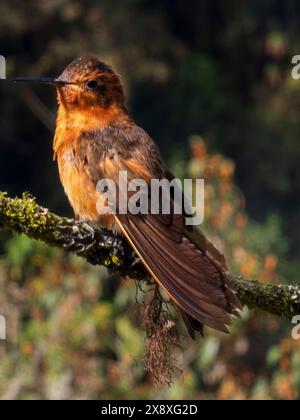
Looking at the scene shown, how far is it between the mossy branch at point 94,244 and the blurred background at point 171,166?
0.45 metres

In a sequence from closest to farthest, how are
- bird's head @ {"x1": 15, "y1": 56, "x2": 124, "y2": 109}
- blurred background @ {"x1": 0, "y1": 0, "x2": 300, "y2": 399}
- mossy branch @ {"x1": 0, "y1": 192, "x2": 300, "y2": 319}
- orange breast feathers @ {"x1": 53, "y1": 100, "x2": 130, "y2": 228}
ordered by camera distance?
1. mossy branch @ {"x1": 0, "y1": 192, "x2": 300, "y2": 319}
2. orange breast feathers @ {"x1": 53, "y1": 100, "x2": 130, "y2": 228}
3. bird's head @ {"x1": 15, "y1": 56, "x2": 124, "y2": 109}
4. blurred background @ {"x1": 0, "y1": 0, "x2": 300, "y2": 399}

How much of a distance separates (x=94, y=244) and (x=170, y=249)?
342mm

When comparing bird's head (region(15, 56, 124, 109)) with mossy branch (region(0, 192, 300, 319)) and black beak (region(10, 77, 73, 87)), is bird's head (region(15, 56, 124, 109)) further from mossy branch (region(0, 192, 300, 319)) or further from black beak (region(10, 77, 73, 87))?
mossy branch (region(0, 192, 300, 319))

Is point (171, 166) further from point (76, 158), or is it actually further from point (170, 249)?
point (170, 249)

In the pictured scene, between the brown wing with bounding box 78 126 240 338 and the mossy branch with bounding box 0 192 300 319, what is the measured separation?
81 mm

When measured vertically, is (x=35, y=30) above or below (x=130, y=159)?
above

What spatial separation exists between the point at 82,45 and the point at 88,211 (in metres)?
12.4

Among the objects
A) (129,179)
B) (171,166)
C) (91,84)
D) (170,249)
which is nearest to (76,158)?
(129,179)

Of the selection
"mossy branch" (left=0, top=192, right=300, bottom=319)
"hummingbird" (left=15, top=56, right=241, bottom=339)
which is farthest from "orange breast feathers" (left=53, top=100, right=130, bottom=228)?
"mossy branch" (left=0, top=192, right=300, bottom=319)

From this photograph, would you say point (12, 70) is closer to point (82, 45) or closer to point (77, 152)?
point (82, 45)

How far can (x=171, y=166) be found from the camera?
1380 cm

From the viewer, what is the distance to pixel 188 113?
1897 centimetres

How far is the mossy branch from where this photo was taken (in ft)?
10.3
